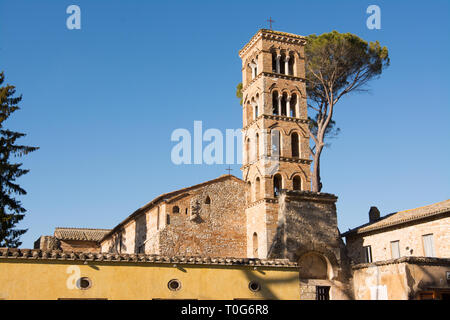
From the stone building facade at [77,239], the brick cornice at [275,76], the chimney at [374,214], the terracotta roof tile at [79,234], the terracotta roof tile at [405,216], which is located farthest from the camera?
the terracotta roof tile at [79,234]

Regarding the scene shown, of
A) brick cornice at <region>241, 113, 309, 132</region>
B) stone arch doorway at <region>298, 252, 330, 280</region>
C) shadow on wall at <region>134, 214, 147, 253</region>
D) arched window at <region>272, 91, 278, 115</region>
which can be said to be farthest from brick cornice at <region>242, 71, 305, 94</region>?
stone arch doorway at <region>298, 252, 330, 280</region>

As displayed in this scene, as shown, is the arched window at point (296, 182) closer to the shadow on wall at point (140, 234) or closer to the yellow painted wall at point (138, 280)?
the shadow on wall at point (140, 234)

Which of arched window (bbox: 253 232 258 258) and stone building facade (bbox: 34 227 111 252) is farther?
stone building facade (bbox: 34 227 111 252)

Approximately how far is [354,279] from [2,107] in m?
19.7

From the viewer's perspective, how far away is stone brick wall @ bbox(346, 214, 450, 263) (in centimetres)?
2334

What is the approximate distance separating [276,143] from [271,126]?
3.51 ft

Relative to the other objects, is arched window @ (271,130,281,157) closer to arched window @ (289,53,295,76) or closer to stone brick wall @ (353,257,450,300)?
arched window @ (289,53,295,76)

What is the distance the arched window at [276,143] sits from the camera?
29.5 meters

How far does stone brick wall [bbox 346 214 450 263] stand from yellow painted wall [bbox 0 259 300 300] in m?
8.67

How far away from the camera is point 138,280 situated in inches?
663

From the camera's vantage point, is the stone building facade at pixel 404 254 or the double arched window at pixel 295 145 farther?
the double arched window at pixel 295 145

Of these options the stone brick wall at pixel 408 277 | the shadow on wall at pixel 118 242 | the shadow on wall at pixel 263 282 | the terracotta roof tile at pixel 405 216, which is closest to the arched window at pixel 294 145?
the terracotta roof tile at pixel 405 216

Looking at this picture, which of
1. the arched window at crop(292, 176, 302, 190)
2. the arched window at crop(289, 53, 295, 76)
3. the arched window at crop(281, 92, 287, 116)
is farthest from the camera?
the arched window at crop(289, 53, 295, 76)

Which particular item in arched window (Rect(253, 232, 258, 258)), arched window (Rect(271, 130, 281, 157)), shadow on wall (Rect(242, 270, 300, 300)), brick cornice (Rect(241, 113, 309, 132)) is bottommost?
shadow on wall (Rect(242, 270, 300, 300))
